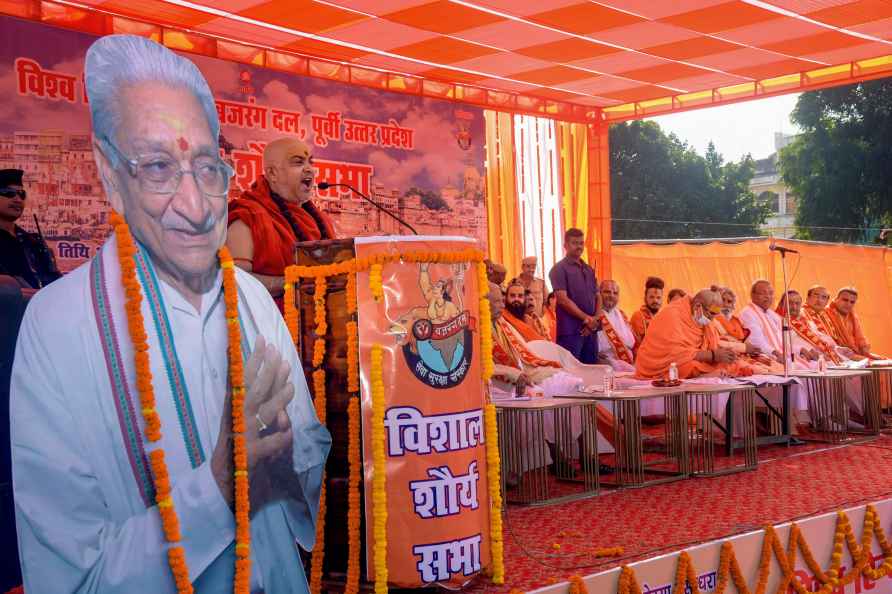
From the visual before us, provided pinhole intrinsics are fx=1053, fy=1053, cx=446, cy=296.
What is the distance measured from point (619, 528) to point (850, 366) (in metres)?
5.05

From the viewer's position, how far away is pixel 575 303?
9.51m

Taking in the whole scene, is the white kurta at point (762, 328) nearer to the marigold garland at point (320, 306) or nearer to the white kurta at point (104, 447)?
the marigold garland at point (320, 306)

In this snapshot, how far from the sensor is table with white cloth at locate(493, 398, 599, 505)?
614cm

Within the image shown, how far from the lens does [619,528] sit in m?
5.32

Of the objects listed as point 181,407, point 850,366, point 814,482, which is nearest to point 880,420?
point 850,366

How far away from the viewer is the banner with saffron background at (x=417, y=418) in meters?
3.68

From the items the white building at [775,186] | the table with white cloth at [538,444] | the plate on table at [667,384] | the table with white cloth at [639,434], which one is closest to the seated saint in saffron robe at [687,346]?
the plate on table at [667,384]

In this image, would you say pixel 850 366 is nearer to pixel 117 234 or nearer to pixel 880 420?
pixel 880 420

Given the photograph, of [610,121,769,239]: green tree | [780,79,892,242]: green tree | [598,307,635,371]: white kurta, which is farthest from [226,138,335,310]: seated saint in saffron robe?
[610,121,769,239]: green tree

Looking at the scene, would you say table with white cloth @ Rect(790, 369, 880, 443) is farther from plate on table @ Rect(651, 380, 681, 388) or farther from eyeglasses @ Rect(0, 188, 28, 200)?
eyeglasses @ Rect(0, 188, 28, 200)

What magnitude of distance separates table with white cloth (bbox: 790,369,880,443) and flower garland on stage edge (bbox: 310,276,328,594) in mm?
5483

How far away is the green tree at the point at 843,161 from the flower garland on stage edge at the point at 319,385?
1077 inches

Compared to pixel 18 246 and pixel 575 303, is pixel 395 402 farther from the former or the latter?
pixel 575 303

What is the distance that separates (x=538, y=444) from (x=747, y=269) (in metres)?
8.68
